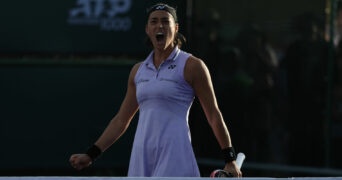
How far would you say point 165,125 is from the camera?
6.13m

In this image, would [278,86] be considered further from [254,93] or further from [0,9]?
[0,9]

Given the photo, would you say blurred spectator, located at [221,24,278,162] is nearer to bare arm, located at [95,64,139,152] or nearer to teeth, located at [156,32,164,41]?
bare arm, located at [95,64,139,152]

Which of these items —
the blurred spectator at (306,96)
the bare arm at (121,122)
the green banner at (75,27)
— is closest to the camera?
the bare arm at (121,122)

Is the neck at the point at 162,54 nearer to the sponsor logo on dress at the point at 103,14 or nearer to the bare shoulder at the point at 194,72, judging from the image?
the bare shoulder at the point at 194,72

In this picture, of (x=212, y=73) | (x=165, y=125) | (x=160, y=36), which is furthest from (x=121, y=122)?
(x=212, y=73)

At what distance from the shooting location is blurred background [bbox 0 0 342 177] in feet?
32.8

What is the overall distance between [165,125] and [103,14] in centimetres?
405

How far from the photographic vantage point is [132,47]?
10023 mm

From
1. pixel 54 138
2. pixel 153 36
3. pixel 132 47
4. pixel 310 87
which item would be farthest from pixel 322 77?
pixel 153 36

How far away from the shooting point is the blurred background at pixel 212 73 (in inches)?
394

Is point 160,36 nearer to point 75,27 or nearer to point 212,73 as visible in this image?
point 75,27

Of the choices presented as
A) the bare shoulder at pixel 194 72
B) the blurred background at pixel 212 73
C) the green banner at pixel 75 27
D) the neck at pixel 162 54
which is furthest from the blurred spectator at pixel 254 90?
the bare shoulder at pixel 194 72

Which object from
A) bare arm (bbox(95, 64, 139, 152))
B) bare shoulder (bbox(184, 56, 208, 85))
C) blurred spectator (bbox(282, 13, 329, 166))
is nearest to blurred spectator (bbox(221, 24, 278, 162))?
blurred spectator (bbox(282, 13, 329, 166))

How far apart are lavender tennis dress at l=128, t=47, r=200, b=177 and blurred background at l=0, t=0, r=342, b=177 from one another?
3.84 meters
